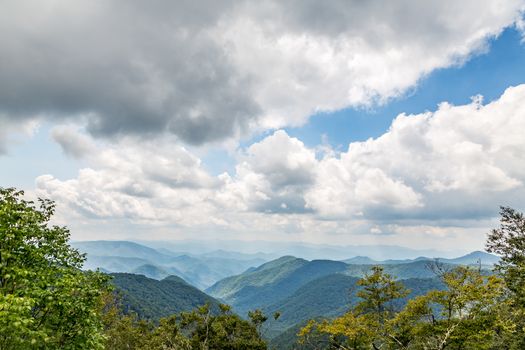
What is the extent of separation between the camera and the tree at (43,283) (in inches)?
725

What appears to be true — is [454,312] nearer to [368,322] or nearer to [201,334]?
[368,322]

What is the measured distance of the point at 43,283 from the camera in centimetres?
1916

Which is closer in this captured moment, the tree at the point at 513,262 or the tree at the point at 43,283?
the tree at the point at 43,283

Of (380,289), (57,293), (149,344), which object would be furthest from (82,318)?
(149,344)

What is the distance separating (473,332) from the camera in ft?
112

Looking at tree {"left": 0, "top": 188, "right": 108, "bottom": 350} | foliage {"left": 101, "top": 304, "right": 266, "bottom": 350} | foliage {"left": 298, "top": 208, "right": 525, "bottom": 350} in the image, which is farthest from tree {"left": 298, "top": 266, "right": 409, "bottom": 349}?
tree {"left": 0, "top": 188, "right": 108, "bottom": 350}

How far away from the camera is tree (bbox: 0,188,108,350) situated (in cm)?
1842

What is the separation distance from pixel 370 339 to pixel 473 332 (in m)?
11.9

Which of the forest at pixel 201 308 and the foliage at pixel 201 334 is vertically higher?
the forest at pixel 201 308

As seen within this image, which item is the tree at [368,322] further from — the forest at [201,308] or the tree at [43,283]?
the tree at [43,283]

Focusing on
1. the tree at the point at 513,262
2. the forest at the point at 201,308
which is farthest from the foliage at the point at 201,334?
the tree at the point at 513,262

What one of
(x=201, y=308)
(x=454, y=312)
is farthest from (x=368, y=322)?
(x=201, y=308)

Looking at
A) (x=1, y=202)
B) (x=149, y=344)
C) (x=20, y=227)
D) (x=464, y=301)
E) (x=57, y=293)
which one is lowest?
(x=149, y=344)

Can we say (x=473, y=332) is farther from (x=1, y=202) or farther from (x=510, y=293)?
(x=1, y=202)
